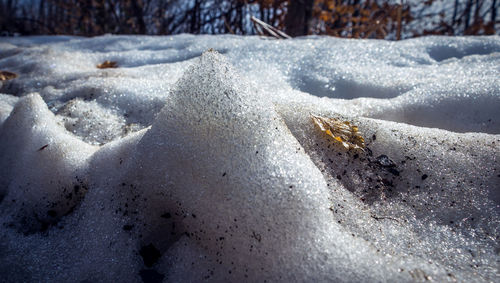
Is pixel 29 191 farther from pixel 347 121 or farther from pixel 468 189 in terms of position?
pixel 468 189

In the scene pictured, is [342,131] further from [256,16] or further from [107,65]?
[256,16]

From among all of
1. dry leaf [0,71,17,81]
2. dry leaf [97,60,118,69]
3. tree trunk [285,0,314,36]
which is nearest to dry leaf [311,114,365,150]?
dry leaf [97,60,118,69]

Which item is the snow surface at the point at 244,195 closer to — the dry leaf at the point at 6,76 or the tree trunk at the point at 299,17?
the dry leaf at the point at 6,76

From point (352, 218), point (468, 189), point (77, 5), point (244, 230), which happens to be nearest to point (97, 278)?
point (244, 230)

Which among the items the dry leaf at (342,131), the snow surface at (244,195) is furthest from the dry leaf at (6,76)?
the dry leaf at (342,131)

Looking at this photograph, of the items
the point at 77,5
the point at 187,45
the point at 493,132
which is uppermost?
the point at 77,5

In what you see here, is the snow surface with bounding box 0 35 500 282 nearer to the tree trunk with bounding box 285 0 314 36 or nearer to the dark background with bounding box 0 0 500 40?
the tree trunk with bounding box 285 0 314 36

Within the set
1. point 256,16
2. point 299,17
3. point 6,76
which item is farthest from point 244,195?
point 256,16
